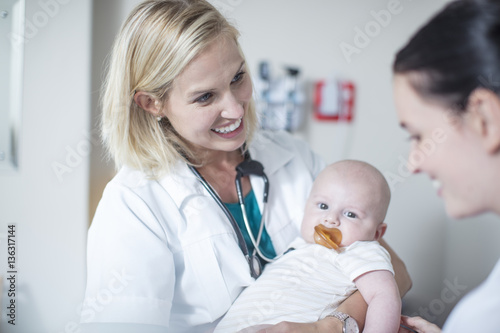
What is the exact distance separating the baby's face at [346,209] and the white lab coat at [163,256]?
217 mm

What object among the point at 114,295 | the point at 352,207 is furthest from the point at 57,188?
the point at 352,207

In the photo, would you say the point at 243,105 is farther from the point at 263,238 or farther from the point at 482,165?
the point at 482,165

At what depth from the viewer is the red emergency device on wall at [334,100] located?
8.22ft

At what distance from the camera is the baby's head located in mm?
1320

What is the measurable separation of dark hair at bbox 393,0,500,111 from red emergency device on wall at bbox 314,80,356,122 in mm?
1754

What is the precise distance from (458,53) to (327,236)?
70cm

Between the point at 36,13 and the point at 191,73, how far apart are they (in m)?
1.14

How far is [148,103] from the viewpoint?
1.42 m

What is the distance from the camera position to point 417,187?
246 centimetres

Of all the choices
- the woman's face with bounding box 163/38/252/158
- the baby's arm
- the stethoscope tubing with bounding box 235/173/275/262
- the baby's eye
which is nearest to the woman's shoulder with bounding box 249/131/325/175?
the stethoscope tubing with bounding box 235/173/275/262
